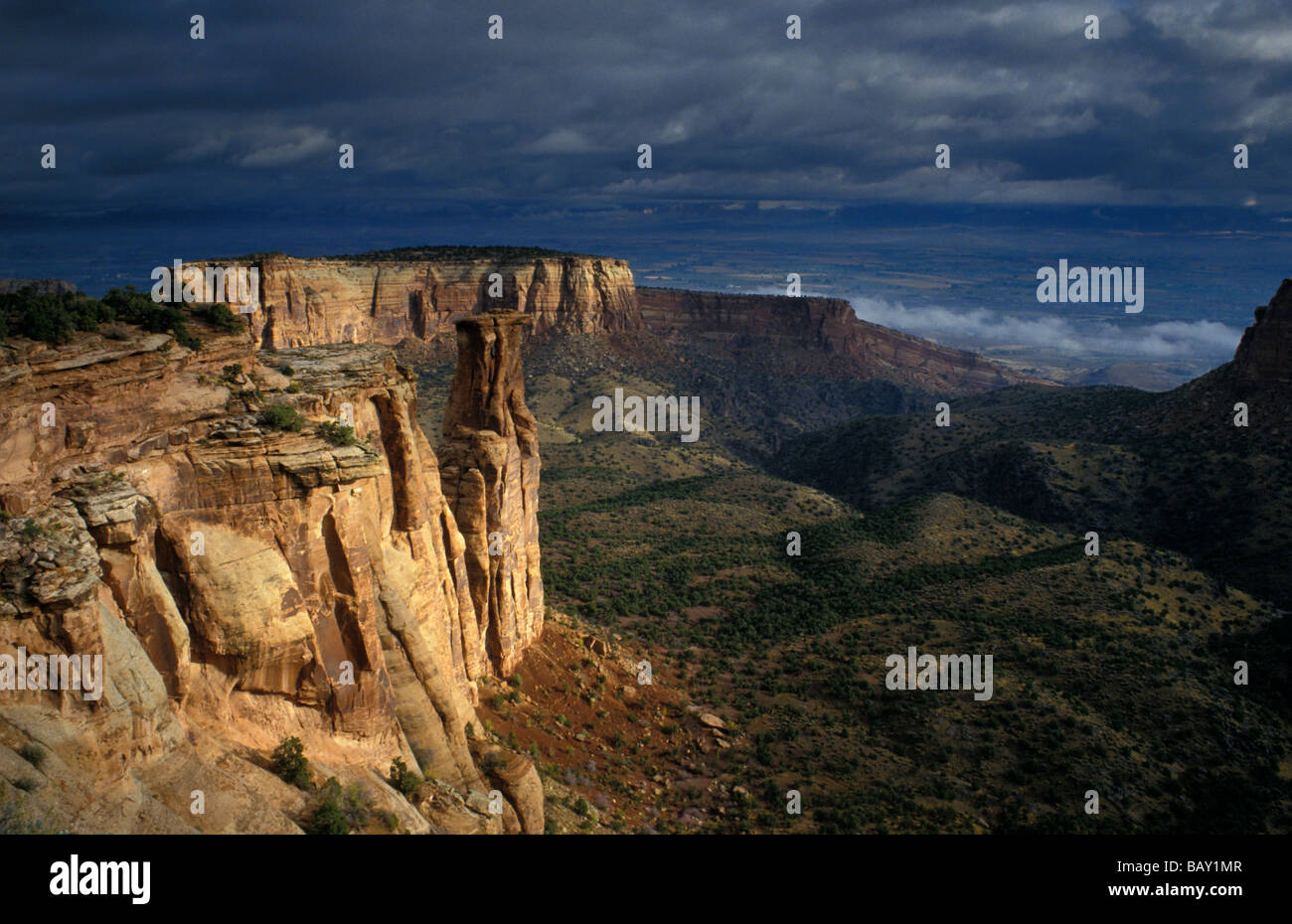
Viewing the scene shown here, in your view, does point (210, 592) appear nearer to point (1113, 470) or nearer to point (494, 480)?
point (494, 480)

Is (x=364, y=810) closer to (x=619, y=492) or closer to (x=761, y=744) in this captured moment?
(x=761, y=744)

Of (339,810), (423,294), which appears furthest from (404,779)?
(423,294)

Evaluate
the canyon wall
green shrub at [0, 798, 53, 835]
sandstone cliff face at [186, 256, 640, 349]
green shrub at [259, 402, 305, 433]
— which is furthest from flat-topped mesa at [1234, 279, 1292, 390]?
green shrub at [0, 798, 53, 835]

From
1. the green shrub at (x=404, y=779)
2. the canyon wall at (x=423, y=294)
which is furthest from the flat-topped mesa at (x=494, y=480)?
the canyon wall at (x=423, y=294)

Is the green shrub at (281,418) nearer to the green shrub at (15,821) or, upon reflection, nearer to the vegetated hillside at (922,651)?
the green shrub at (15,821)

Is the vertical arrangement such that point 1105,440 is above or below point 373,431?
below
